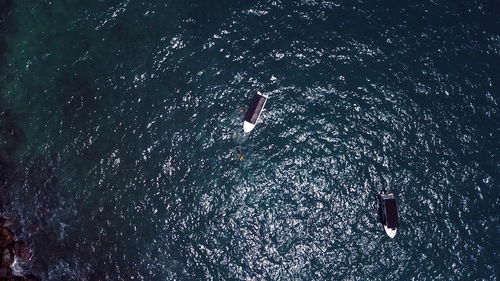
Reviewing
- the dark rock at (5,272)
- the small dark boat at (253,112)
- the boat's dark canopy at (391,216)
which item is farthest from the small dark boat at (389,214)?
the dark rock at (5,272)

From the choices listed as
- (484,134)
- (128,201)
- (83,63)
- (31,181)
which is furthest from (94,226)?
(484,134)

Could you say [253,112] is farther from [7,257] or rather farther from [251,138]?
[7,257]

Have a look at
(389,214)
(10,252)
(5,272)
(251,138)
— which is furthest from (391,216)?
(5,272)

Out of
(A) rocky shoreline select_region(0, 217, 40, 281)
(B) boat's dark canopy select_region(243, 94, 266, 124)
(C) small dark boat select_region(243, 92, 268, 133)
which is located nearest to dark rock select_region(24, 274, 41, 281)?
(A) rocky shoreline select_region(0, 217, 40, 281)

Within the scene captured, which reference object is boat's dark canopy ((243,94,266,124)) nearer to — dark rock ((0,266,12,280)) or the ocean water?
the ocean water

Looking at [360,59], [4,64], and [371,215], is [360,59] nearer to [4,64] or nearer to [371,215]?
[371,215]

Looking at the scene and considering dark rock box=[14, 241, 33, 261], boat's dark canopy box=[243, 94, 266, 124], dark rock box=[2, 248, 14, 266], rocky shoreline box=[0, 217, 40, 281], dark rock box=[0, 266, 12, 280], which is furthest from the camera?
boat's dark canopy box=[243, 94, 266, 124]
